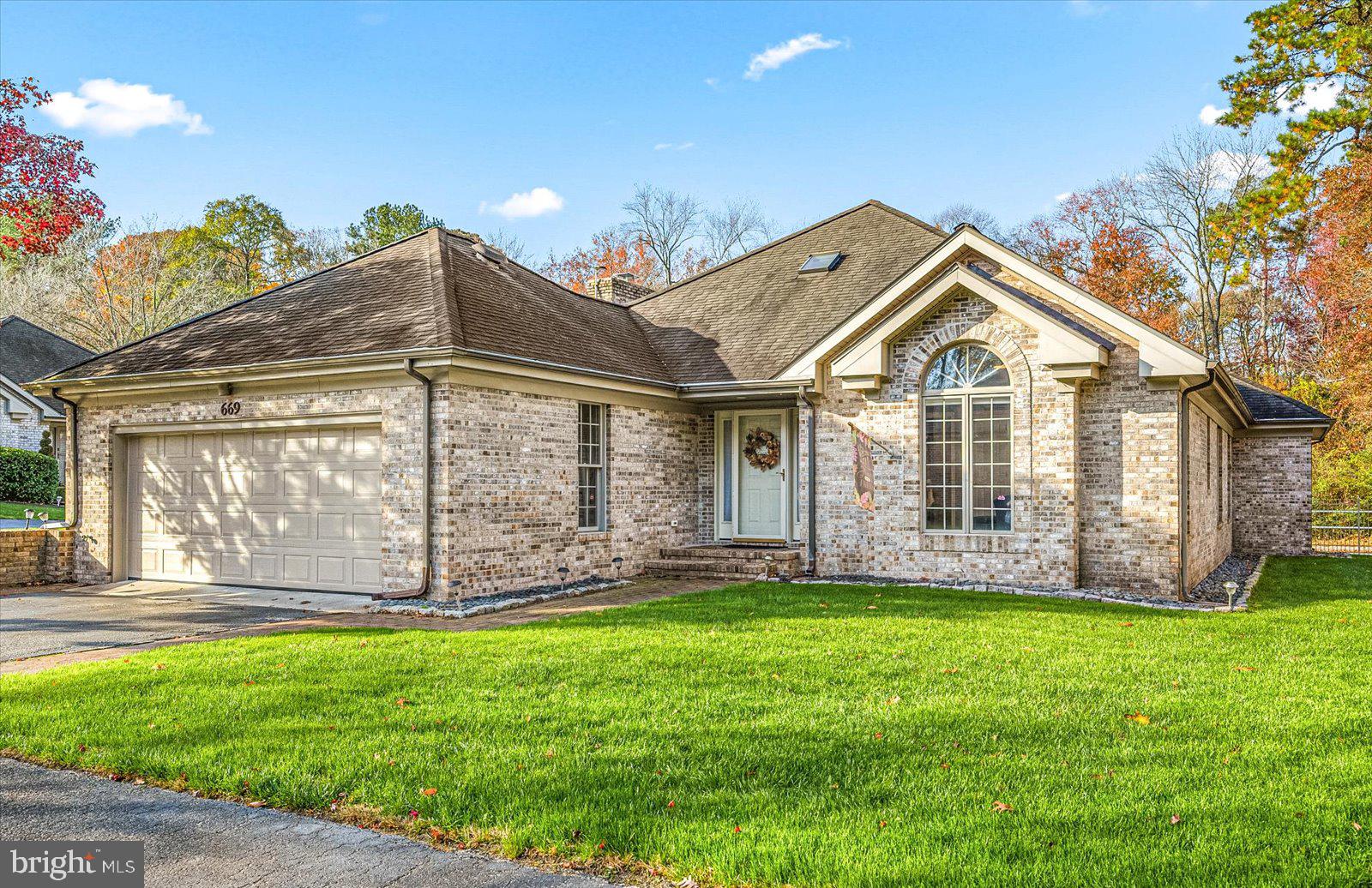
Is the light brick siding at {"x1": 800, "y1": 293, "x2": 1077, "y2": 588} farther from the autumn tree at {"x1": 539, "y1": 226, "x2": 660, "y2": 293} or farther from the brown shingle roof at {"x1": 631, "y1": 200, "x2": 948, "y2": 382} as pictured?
the autumn tree at {"x1": 539, "y1": 226, "x2": 660, "y2": 293}

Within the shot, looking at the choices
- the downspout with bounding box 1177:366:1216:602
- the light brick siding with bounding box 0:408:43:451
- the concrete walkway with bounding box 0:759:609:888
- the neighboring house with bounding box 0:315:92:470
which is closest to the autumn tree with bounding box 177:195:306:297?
the neighboring house with bounding box 0:315:92:470

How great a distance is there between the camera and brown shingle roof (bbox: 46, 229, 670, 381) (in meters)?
13.3

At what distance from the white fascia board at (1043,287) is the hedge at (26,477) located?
26.6 m

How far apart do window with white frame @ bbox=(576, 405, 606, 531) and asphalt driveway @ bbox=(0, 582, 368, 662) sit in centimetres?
361

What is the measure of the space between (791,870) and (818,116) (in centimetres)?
2521

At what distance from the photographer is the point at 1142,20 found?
17.0 metres

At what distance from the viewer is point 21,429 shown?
3291 cm

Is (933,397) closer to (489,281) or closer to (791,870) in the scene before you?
(489,281)

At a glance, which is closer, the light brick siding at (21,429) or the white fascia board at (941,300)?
the white fascia board at (941,300)

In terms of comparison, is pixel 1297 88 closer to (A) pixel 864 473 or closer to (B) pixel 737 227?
(A) pixel 864 473

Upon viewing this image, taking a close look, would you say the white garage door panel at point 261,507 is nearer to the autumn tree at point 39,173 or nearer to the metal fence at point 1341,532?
the autumn tree at point 39,173

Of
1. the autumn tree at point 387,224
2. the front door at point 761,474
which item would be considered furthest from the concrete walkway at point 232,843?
the autumn tree at point 387,224

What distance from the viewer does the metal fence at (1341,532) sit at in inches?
960

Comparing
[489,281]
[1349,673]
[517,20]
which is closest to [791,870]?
[1349,673]
